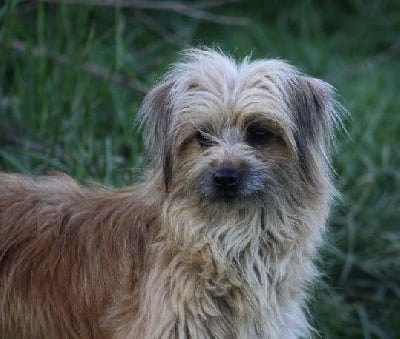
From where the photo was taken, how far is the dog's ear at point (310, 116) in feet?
16.9

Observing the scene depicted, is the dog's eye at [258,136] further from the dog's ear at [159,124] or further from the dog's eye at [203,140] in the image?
the dog's ear at [159,124]

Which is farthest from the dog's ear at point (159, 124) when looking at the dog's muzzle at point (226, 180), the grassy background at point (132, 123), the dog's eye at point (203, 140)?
the grassy background at point (132, 123)

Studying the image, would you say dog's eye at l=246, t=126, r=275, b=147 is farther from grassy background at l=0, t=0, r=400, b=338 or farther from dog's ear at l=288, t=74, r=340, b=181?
grassy background at l=0, t=0, r=400, b=338

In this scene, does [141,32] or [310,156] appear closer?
[310,156]

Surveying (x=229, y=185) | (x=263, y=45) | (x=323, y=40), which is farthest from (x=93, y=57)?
(x=229, y=185)

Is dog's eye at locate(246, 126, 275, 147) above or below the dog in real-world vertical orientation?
above

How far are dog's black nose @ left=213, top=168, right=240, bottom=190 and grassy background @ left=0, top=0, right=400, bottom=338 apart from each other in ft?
4.72

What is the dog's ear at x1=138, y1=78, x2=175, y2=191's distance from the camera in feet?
16.9

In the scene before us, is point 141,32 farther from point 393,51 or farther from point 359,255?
point 359,255

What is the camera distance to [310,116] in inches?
205

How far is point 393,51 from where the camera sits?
10.7 m

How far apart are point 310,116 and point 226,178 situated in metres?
0.56

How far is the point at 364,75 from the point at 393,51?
2.64 ft

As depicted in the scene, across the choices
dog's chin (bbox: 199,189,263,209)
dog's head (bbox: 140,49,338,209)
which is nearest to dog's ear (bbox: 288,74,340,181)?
dog's head (bbox: 140,49,338,209)
